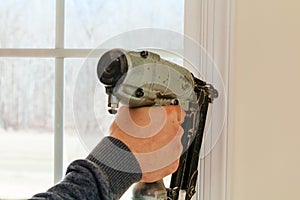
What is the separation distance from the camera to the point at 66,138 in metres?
1.17

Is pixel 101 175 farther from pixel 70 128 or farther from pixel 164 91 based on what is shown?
pixel 70 128

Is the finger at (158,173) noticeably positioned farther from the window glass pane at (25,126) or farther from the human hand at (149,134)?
the window glass pane at (25,126)

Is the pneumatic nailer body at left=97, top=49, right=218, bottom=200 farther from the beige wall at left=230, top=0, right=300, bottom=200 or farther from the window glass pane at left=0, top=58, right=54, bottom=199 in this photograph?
the window glass pane at left=0, top=58, right=54, bottom=199

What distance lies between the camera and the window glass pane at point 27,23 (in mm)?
1183

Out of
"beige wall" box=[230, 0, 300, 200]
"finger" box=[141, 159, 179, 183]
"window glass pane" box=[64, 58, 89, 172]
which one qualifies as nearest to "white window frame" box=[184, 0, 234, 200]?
"beige wall" box=[230, 0, 300, 200]

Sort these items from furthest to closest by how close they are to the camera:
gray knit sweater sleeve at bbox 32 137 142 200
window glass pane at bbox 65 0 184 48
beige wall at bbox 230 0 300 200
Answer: window glass pane at bbox 65 0 184 48 → beige wall at bbox 230 0 300 200 → gray knit sweater sleeve at bbox 32 137 142 200

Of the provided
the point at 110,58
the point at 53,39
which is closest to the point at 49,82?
the point at 53,39

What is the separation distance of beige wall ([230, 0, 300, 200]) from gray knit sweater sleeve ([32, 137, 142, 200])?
1.08 feet

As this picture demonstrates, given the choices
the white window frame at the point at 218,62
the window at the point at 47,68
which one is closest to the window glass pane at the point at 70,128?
the window at the point at 47,68

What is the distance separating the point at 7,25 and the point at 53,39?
0.14m

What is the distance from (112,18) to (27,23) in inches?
9.5

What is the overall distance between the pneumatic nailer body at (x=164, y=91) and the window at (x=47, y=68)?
253mm

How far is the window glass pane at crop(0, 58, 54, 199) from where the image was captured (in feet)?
3.90

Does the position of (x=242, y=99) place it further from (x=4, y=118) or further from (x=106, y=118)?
(x=4, y=118)
